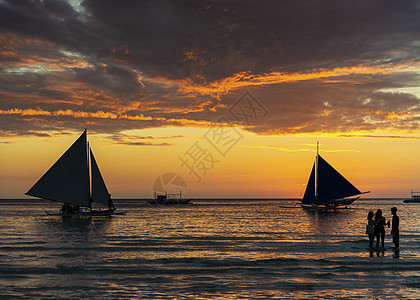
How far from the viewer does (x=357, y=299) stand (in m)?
15.5

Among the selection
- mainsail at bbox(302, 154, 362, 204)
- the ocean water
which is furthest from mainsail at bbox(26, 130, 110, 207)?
mainsail at bbox(302, 154, 362, 204)

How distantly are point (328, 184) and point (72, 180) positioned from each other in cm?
6122

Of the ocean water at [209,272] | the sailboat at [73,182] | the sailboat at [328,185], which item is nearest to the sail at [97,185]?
the sailboat at [73,182]

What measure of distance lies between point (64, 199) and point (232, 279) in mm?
52537

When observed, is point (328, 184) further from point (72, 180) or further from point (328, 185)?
point (72, 180)

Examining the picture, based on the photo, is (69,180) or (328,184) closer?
(69,180)

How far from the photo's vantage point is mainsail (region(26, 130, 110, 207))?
209 ft

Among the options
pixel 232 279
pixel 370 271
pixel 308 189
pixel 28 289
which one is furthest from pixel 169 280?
pixel 308 189

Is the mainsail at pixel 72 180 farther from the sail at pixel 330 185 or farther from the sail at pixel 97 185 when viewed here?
the sail at pixel 330 185

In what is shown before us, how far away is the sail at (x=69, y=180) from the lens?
63.6 meters

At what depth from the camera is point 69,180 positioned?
6588 cm

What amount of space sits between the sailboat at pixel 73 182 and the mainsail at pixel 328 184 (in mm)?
52266

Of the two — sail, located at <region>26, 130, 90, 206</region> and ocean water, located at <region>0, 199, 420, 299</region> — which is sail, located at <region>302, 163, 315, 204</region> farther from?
ocean water, located at <region>0, 199, 420, 299</region>

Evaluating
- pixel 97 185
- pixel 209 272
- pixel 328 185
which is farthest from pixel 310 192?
pixel 209 272
